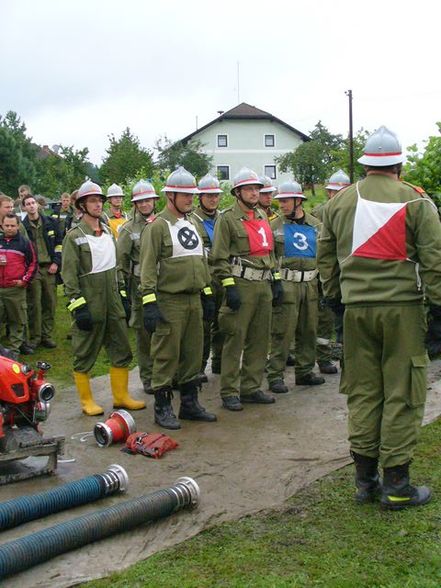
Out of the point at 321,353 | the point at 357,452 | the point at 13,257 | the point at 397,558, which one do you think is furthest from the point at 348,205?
the point at 13,257

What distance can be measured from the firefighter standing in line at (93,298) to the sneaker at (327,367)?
2348 millimetres

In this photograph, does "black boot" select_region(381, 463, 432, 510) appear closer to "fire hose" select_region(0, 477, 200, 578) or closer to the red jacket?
"fire hose" select_region(0, 477, 200, 578)

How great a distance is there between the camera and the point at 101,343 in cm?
739

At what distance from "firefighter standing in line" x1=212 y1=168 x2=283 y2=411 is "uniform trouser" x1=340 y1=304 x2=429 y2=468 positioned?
A: 2514mm

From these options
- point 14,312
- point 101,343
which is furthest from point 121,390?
point 14,312

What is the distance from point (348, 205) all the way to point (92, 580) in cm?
270

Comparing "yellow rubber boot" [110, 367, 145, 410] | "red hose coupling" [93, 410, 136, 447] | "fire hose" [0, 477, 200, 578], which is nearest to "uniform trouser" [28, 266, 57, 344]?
"yellow rubber boot" [110, 367, 145, 410]

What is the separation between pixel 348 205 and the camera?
4930 mm

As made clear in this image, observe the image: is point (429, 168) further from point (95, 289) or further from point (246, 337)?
point (95, 289)

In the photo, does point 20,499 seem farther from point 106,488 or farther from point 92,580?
point 92,580

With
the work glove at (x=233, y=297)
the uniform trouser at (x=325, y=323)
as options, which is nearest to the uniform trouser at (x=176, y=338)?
the work glove at (x=233, y=297)

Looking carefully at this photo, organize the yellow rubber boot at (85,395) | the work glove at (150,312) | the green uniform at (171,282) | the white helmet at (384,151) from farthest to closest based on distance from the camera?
the yellow rubber boot at (85,395) → the green uniform at (171,282) → the work glove at (150,312) → the white helmet at (384,151)

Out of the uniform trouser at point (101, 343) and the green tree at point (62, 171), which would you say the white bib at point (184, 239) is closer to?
the uniform trouser at point (101, 343)

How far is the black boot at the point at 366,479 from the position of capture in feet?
16.1
